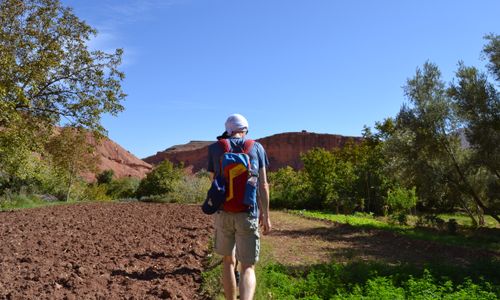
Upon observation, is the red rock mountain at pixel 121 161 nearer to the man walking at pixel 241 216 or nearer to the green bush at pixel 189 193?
the green bush at pixel 189 193

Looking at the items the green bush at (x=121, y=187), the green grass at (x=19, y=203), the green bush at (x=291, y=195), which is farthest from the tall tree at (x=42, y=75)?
the green bush at (x=121, y=187)

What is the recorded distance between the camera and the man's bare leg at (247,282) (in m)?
4.52

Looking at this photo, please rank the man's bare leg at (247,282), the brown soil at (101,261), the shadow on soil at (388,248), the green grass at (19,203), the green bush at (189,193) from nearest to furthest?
the man's bare leg at (247,282) → the brown soil at (101,261) → the shadow on soil at (388,248) → the green grass at (19,203) → the green bush at (189,193)

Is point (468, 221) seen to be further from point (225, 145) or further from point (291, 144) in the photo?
point (291, 144)

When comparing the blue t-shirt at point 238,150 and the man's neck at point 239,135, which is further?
the man's neck at point 239,135

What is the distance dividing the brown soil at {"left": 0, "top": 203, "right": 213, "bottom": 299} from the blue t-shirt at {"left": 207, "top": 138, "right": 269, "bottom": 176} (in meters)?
1.77

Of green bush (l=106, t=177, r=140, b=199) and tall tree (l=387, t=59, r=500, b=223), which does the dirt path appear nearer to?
tall tree (l=387, t=59, r=500, b=223)

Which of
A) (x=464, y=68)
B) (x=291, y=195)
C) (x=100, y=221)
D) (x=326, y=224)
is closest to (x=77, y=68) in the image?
(x=100, y=221)

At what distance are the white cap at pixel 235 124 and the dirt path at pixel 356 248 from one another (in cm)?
418

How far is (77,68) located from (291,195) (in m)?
16.0

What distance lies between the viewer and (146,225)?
499 inches

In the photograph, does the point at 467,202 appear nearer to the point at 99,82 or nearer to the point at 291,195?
the point at 291,195

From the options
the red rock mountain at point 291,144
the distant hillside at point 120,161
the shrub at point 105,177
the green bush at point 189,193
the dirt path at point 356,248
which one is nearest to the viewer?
the dirt path at point 356,248

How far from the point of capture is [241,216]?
4.64 meters
